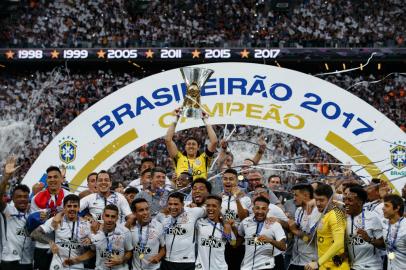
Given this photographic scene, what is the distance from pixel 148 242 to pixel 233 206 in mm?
1040

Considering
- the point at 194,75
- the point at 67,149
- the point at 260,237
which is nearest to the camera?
the point at 260,237

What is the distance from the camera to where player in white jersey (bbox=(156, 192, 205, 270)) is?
382 inches

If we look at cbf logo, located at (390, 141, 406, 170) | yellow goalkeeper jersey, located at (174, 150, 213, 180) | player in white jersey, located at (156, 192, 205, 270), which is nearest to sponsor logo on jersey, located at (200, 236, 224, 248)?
player in white jersey, located at (156, 192, 205, 270)

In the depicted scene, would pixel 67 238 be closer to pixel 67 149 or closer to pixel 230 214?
pixel 230 214

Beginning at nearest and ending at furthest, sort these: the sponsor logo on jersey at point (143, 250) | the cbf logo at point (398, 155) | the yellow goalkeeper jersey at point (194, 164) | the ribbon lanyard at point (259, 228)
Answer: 1. the ribbon lanyard at point (259, 228)
2. the sponsor logo on jersey at point (143, 250)
3. the yellow goalkeeper jersey at point (194, 164)
4. the cbf logo at point (398, 155)

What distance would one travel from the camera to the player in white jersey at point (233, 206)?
9.69 metres

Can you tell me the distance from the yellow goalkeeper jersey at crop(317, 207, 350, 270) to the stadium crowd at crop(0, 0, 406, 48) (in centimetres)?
1671

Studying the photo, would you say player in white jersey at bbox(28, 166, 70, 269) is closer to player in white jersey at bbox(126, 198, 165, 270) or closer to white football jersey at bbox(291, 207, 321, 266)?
player in white jersey at bbox(126, 198, 165, 270)

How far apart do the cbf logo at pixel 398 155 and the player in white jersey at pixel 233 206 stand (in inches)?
101

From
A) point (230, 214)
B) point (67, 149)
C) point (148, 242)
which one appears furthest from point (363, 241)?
point (67, 149)

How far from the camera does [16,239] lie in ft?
33.0

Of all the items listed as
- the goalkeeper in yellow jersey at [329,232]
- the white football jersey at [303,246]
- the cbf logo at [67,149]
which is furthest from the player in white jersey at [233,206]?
the cbf logo at [67,149]

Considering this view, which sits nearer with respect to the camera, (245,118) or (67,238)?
(67,238)

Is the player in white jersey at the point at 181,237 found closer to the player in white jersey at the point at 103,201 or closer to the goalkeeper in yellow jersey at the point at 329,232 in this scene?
the player in white jersey at the point at 103,201
